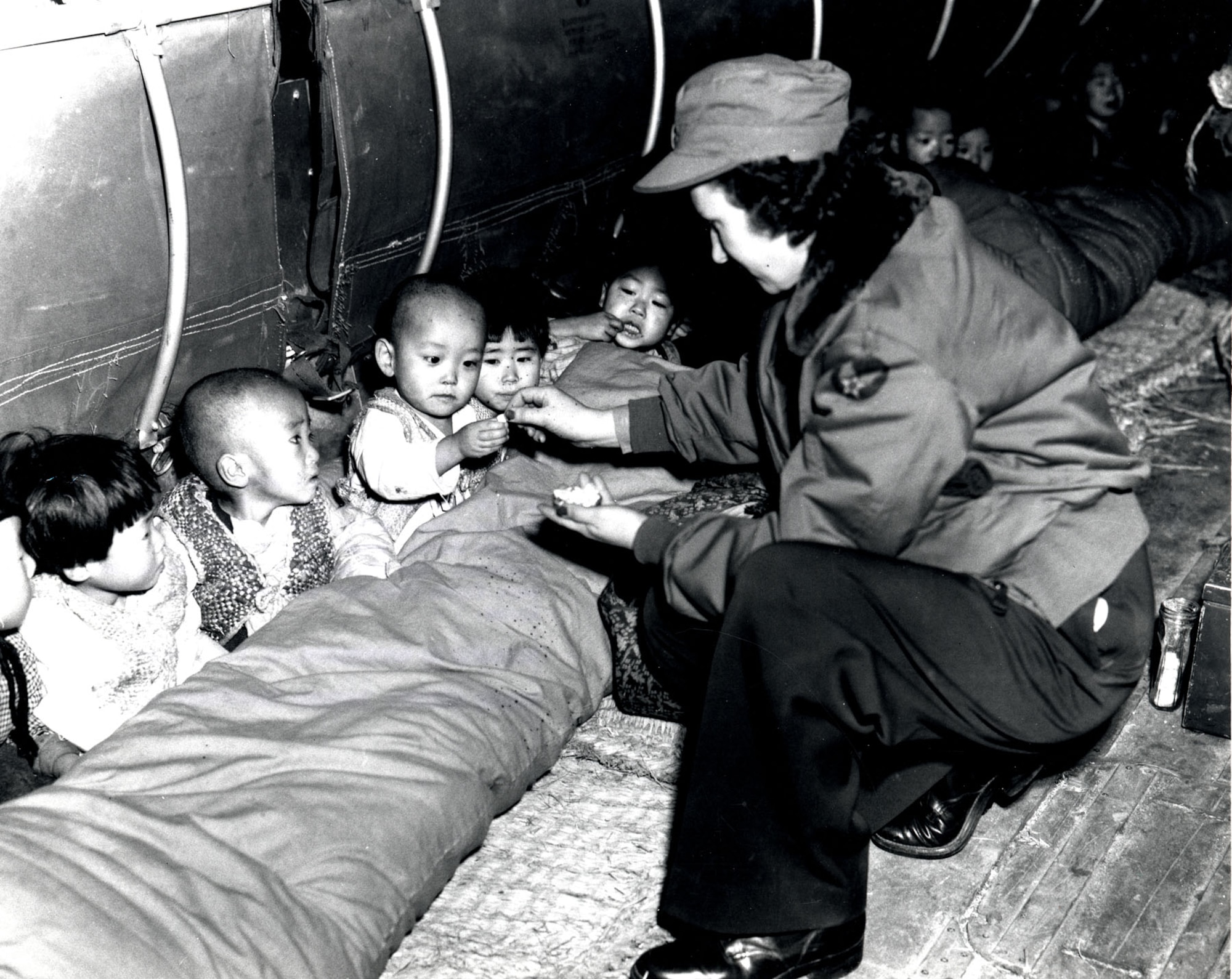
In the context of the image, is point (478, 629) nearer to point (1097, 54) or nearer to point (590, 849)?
point (590, 849)

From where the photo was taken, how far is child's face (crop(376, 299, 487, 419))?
3.07 meters

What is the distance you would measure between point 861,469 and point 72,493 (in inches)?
57.1

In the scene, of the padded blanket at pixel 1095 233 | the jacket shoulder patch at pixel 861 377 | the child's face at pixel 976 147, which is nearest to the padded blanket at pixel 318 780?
the jacket shoulder patch at pixel 861 377

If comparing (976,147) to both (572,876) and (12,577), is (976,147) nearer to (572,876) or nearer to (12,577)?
(572,876)

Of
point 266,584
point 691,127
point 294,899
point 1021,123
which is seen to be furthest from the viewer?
point 1021,123

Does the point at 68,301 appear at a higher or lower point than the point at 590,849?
higher

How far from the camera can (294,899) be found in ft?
6.52

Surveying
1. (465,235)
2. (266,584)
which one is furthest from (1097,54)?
(266,584)

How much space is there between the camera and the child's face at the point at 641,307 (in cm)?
373

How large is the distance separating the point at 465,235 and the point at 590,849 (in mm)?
1743

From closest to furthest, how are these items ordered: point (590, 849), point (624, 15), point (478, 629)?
1. point (590, 849)
2. point (478, 629)
3. point (624, 15)

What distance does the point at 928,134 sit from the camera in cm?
513

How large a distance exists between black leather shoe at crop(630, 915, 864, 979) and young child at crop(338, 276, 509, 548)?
50.6 inches

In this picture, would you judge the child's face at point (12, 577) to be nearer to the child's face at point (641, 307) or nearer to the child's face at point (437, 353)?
the child's face at point (437, 353)
